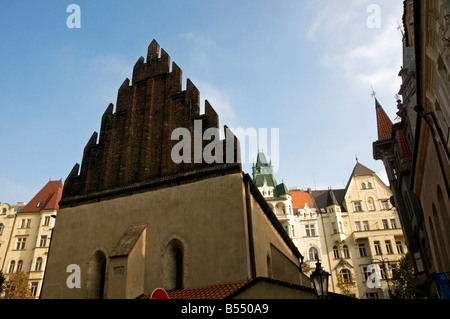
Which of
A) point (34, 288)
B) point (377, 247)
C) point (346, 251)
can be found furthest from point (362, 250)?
point (34, 288)

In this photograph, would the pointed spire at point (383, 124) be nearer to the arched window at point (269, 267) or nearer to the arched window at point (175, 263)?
the arched window at point (269, 267)

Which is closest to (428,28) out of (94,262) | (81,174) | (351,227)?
(94,262)

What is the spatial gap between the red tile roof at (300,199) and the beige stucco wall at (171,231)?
129 feet

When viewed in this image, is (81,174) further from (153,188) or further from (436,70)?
(436,70)

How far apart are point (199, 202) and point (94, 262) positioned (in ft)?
17.4

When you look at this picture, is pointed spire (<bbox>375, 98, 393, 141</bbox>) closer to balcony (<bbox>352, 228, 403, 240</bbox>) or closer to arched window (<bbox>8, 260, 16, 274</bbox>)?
balcony (<bbox>352, 228, 403, 240</bbox>)

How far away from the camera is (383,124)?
25.1m

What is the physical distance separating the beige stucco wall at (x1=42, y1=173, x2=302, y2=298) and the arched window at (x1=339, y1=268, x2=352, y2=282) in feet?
110

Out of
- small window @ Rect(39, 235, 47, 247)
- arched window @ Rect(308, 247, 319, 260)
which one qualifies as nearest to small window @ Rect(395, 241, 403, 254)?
arched window @ Rect(308, 247, 319, 260)

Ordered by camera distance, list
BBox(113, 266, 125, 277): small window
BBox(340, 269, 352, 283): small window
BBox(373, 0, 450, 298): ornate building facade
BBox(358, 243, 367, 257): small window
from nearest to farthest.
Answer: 1. BBox(373, 0, 450, 298): ornate building facade
2. BBox(113, 266, 125, 277): small window
3. BBox(340, 269, 352, 283): small window
4. BBox(358, 243, 367, 257): small window

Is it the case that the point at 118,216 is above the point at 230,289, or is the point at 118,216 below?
above

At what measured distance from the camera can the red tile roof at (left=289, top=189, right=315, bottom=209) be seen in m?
52.3

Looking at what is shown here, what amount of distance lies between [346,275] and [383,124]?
86.8ft
